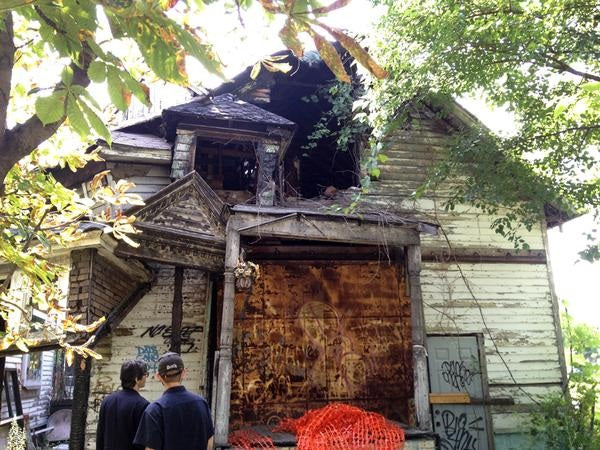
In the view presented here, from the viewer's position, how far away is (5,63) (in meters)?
2.08

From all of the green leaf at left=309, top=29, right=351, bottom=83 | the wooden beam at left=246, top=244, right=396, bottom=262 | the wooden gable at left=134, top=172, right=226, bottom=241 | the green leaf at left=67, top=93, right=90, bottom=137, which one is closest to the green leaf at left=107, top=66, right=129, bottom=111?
the green leaf at left=67, top=93, right=90, bottom=137

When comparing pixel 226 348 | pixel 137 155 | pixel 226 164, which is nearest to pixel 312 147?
pixel 226 164

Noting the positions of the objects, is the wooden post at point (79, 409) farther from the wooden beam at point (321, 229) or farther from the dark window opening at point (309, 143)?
the dark window opening at point (309, 143)

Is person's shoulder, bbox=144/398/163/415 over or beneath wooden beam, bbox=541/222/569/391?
beneath

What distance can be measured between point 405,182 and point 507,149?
7.22 feet

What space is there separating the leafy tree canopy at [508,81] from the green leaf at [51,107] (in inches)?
238

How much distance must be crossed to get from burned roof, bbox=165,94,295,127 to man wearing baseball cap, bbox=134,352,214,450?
6.27 meters

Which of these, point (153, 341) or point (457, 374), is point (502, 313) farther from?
point (153, 341)

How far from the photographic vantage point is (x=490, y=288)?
32.3ft

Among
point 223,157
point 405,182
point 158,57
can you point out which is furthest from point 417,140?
point 158,57

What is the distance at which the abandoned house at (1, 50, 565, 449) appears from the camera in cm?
764

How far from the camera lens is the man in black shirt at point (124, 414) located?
164 inches

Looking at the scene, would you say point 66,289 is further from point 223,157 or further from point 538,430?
point 538,430

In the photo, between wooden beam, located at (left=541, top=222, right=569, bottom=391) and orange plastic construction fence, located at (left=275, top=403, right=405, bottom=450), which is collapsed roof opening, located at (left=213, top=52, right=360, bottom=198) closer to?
wooden beam, located at (left=541, top=222, right=569, bottom=391)
